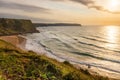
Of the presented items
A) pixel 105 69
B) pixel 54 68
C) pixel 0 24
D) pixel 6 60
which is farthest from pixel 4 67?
pixel 0 24

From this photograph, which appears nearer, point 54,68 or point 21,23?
point 54,68

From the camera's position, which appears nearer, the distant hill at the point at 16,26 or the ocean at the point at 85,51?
the ocean at the point at 85,51

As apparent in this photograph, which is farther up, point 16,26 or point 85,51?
point 85,51

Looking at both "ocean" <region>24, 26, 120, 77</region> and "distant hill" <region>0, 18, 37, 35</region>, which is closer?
"ocean" <region>24, 26, 120, 77</region>

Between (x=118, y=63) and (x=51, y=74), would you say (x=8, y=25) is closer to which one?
(x=118, y=63)

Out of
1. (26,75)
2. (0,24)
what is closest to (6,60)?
(26,75)

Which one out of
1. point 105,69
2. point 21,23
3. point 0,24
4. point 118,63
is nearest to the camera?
point 105,69

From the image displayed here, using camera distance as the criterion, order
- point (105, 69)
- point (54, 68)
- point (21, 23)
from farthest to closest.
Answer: point (21, 23)
point (105, 69)
point (54, 68)

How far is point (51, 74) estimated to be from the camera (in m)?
9.52

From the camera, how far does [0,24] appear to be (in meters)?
103

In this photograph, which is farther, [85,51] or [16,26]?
[16,26]

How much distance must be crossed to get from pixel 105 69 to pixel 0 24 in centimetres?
8443

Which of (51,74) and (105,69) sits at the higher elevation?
(51,74)

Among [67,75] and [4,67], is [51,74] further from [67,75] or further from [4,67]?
[4,67]
